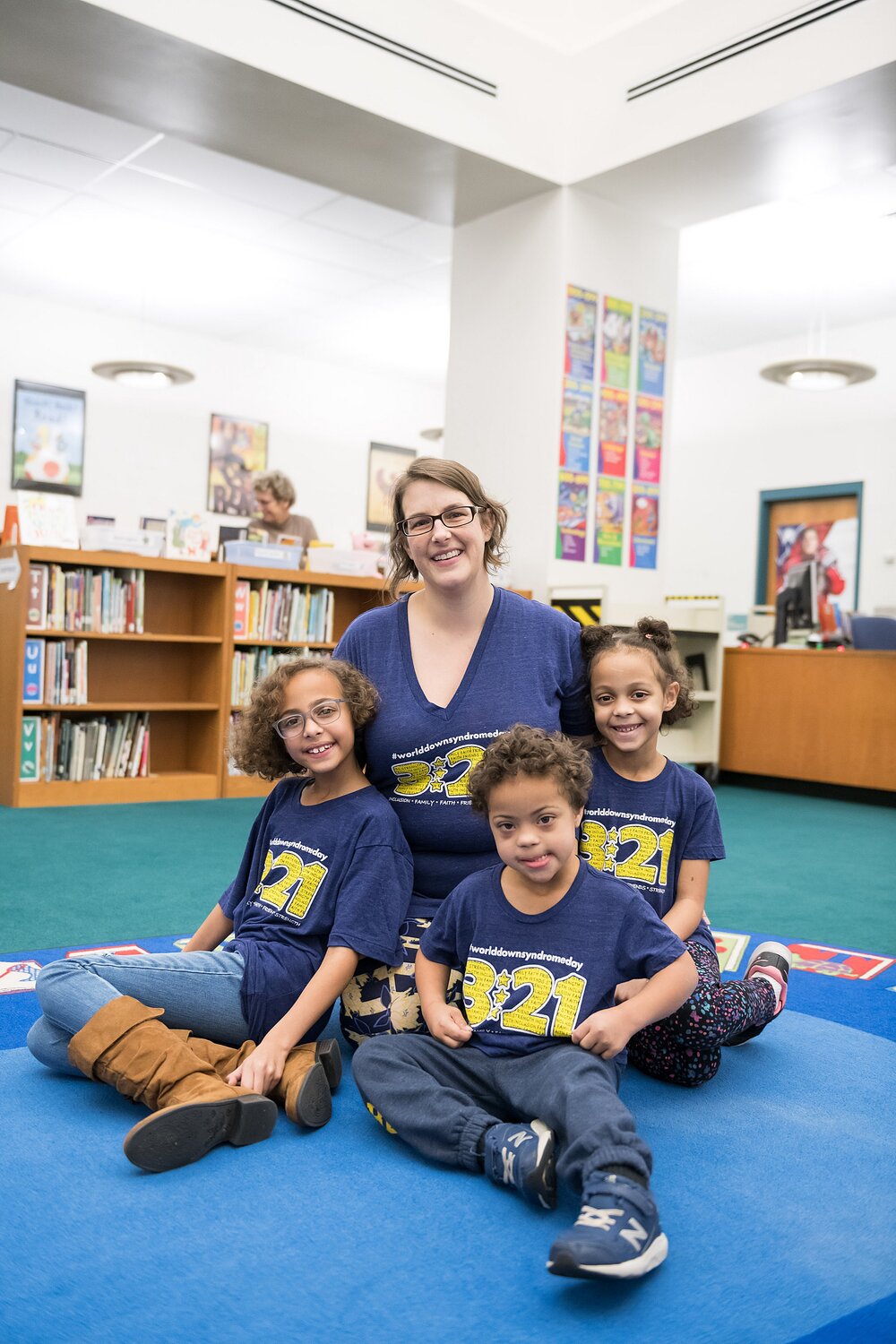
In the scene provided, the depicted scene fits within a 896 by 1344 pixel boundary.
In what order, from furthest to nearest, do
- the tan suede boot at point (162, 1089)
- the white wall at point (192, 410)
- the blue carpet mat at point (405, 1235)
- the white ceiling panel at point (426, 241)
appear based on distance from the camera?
the white wall at point (192, 410)
the white ceiling panel at point (426, 241)
the tan suede boot at point (162, 1089)
the blue carpet mat at point (405, 1235)

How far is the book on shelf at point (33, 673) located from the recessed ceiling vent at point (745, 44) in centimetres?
323

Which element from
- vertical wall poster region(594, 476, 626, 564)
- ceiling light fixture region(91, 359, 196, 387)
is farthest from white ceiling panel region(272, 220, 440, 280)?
vertical wall poster region(594, 476, 626, 564)

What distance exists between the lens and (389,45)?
418 cm

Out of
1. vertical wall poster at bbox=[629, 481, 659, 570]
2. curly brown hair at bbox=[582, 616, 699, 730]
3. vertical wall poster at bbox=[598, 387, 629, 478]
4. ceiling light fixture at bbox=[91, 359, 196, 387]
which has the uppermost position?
ceiling light fixture at bbox=[91, 359, 196, 387]

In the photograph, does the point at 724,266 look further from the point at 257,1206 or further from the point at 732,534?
the point at 257,1206

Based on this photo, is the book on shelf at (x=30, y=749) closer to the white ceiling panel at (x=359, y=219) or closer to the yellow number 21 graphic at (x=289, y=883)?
the yellow number 21 graphic at (x=289, y=883)

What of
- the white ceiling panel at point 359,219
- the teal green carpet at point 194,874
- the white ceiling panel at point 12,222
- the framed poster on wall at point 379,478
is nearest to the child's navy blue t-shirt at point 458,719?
the teal green carpet at point 194,874

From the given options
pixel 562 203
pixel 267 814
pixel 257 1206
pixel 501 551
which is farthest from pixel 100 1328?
pixel 562 203

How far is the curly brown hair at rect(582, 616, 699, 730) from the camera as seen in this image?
1847 mm

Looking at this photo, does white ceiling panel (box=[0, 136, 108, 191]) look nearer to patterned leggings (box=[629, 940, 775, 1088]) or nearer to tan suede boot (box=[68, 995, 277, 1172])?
tan suede boot (box=[68, 995, 277, 1172])

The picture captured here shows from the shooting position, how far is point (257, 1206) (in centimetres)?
128

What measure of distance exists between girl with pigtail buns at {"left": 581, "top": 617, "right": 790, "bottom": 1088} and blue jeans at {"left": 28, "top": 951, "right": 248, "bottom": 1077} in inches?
23.4

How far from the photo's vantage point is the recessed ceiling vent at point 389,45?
156 inches

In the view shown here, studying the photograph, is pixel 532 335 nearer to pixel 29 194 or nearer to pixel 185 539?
pixel 185 539
